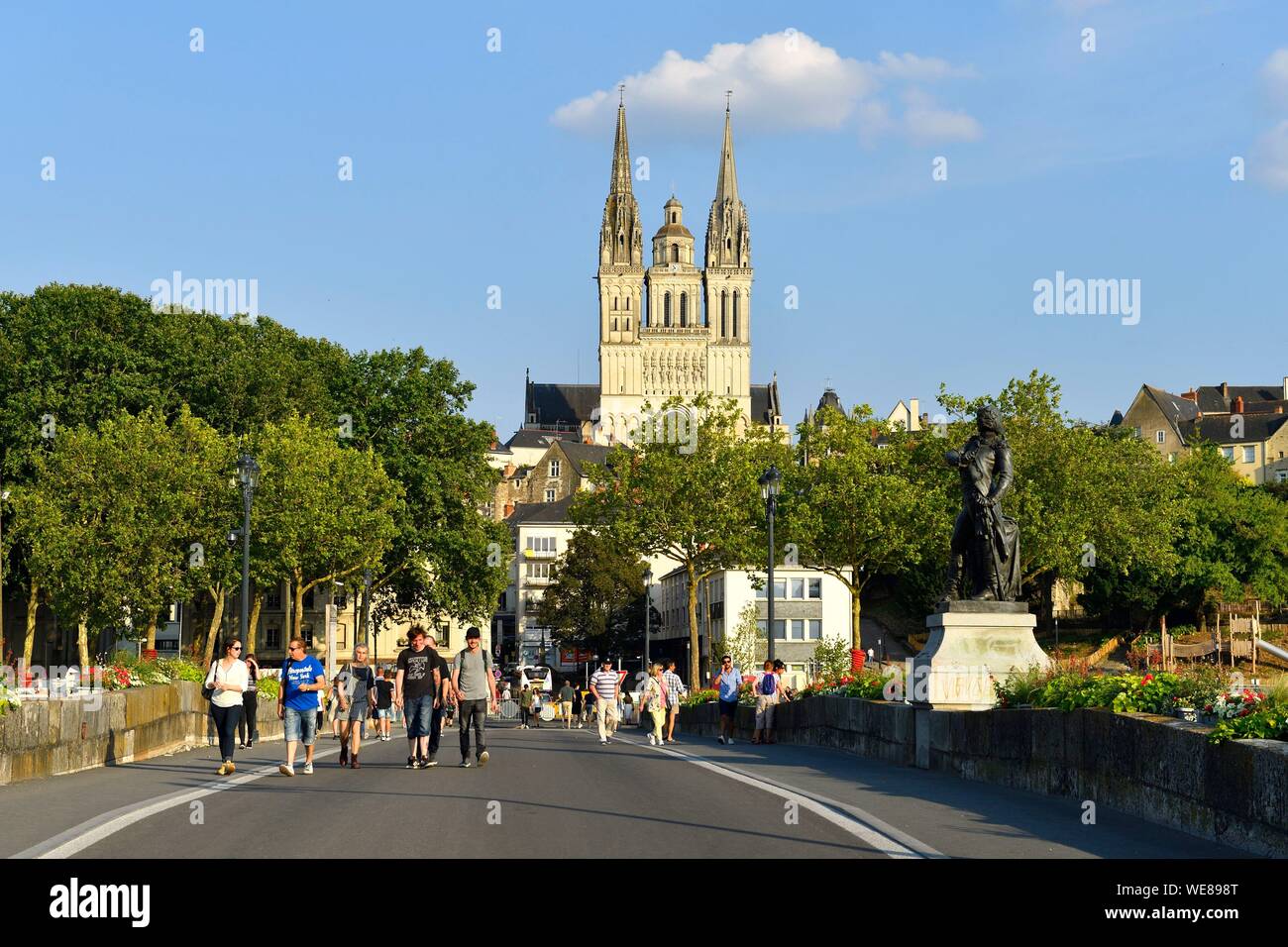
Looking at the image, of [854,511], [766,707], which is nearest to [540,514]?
[854,511]

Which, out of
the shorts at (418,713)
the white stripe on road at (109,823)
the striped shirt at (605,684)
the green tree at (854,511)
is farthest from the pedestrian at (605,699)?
the green tree at (854,511)

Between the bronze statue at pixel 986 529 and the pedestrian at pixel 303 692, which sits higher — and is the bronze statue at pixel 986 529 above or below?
above

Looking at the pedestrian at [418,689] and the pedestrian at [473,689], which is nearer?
the pedestrian at [473,689]

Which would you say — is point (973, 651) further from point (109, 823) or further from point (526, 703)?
point (526, 703)

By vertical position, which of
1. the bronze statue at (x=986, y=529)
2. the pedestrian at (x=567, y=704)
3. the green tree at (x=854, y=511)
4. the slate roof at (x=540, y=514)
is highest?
the slate roof at (x=540, y=514)

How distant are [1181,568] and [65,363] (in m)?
53.4

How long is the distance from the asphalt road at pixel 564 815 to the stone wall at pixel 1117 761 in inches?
8.4

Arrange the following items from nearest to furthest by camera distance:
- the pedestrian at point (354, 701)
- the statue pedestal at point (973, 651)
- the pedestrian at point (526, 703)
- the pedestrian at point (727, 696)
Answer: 1. the statue pedestal at point (973, 651)
2. the pedestrian at point (354, 701)
3. the pedestrian at point (727, 696)
4. the pedestrian at point (526, 703)

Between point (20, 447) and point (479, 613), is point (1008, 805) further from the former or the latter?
point (479, 613)

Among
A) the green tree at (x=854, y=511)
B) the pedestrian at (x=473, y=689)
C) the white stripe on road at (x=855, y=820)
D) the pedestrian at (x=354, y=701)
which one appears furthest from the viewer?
the green tree at (x=854, y=511)

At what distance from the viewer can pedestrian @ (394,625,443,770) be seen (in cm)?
2117

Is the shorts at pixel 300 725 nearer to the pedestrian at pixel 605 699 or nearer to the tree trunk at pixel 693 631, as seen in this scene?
the pedestrian at pixel 605 699

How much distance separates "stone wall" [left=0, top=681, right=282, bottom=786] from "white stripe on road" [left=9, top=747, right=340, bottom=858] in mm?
2005

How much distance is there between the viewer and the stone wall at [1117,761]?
10.9 metres
